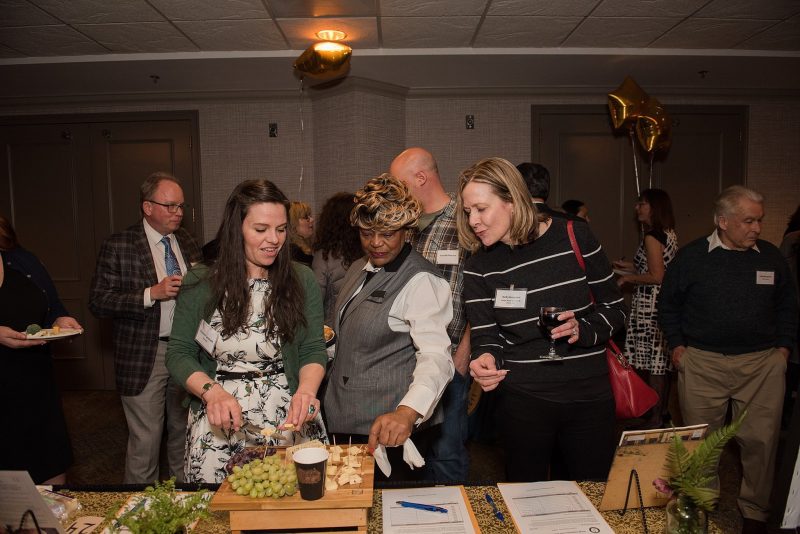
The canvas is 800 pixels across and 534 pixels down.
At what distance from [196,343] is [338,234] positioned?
1.30 metres

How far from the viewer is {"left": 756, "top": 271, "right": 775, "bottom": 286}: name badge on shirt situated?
2451 mm

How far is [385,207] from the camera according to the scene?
5.57ft

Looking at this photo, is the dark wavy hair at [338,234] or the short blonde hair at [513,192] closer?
the short blonde hair at [513,192]

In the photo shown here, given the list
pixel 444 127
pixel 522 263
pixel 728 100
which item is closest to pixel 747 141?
pixel 728 100

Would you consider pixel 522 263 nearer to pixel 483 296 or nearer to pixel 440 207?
pixel 483 296

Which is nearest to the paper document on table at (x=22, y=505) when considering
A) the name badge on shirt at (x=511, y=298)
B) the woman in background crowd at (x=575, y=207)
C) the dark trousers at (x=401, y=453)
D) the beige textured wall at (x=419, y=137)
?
the dark trousers at (x=401, y=453)

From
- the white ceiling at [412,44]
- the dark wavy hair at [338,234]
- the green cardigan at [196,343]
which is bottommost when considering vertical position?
the green cardigan at [196,343]

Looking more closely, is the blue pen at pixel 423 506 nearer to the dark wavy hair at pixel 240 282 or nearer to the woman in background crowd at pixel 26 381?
the dark wavy hair at pixel 240 282

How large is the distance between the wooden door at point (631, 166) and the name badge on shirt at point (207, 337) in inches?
166

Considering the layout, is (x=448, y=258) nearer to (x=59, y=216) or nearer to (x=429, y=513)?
(x=429, y=513)

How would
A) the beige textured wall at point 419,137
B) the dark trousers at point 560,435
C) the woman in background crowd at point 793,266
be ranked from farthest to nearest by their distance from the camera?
the beige textured wall at point 419,137 < the woman in background crowd at point 793,266 < the dark trousers at point 560,435

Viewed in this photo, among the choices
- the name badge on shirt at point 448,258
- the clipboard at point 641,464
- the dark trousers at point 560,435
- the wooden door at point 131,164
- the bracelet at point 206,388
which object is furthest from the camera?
the wooden door at point 131,164

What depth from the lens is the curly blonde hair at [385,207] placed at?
1696mm

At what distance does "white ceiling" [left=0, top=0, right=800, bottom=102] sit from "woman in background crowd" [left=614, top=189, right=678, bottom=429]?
117 cm
